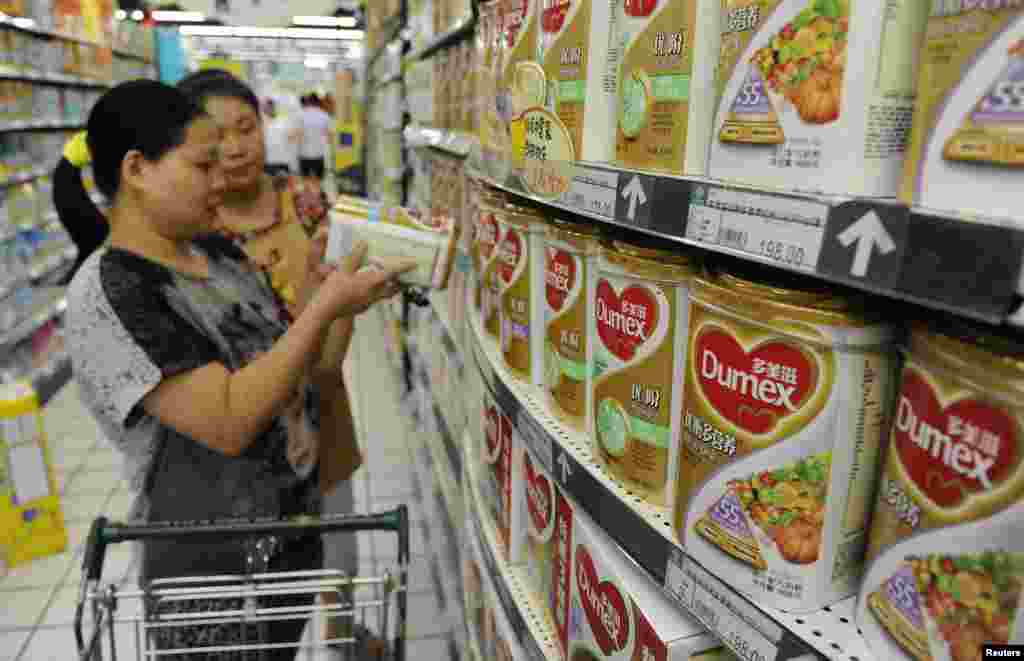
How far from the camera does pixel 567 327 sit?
124 cm

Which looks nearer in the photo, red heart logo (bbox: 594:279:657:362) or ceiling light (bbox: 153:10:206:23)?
red heart logo (bbox: 594:279:657:362)

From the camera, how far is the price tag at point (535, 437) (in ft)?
4.08

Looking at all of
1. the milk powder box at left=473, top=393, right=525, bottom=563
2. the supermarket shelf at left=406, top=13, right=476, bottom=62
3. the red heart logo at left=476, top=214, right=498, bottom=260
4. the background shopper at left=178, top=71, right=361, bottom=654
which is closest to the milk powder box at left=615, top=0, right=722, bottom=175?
the red heart logo at left=476, top=214, right=498, bottom=260

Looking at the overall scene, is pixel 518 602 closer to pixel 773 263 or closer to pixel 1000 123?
pixel 773 263

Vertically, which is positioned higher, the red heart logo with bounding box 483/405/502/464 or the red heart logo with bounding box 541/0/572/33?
the red heart logo with bounding box 541/0/572/33

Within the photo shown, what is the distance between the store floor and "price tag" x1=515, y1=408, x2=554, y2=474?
95 centimetres

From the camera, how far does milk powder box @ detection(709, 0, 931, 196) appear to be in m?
0.65

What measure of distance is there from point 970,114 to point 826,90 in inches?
5.7

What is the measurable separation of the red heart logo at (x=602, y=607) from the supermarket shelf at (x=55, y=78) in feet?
16.4

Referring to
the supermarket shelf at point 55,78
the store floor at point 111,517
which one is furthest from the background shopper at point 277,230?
the supermarket shelf at point 55,78

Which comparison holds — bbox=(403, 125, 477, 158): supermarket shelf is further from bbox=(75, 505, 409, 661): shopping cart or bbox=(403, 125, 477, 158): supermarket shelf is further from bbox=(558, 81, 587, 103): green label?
bbox=(75, 505, 409, 661): shopping cart

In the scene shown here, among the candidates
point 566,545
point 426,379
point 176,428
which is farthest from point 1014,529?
point 426,379

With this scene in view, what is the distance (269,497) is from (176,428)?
1.04 feet

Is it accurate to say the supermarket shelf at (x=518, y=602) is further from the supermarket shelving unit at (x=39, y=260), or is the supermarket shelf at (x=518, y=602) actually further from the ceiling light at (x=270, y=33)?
the ceiling light at (x=270, y=33)
